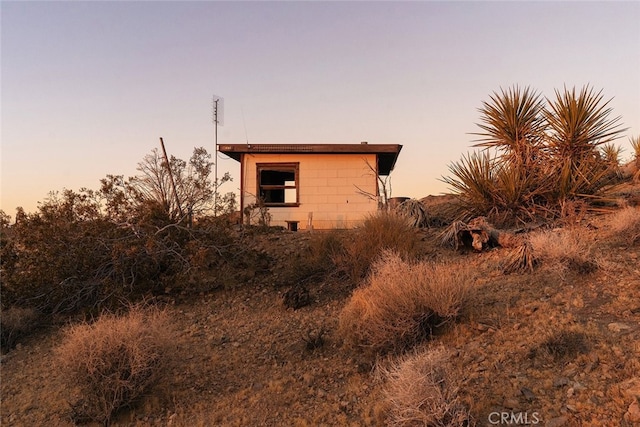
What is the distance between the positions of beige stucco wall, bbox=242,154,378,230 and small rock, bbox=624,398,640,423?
1219 cm

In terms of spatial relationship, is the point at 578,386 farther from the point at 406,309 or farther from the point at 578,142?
the point at 578,142

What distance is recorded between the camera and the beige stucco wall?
631 inches

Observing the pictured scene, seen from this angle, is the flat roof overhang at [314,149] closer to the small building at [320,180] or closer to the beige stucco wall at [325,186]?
the small building at [320,180]

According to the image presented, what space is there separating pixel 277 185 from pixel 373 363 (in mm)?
12124

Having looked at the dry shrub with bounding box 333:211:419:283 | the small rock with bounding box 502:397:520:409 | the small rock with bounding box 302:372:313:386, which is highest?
the dry shrub with bounding box 333:211:419:283

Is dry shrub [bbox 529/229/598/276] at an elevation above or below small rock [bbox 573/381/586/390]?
above

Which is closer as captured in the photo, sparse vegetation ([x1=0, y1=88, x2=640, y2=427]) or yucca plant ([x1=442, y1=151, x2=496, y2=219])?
sparse vegetation ([x1=0, y1=88, x2=640, y2=427])

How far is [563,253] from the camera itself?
7.86 meters

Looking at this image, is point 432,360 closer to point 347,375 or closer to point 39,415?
point 347,375

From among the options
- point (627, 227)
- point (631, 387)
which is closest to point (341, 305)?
point (631, 387)

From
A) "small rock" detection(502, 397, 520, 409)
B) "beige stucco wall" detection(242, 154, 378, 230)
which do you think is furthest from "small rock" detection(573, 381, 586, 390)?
"beige stucco wall" detection(242, 154, 378, 230)

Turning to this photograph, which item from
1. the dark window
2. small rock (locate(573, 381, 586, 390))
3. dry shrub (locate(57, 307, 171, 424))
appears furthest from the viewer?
the dark window

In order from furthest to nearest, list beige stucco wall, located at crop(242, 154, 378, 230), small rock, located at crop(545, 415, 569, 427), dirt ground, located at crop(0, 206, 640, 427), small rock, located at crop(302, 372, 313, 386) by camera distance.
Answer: beige stucco wall, located at crop(242, 154, 378, 230), small rock, located at crop(302, 372, 313, 386), dirt ground, located at crop(0, 206, 640, 427), small rock, located at crop(545, 415, 569, 427)

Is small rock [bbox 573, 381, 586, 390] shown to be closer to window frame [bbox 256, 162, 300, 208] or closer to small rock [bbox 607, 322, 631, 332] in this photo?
small rock [bbox 607, 322, 631, 332]
